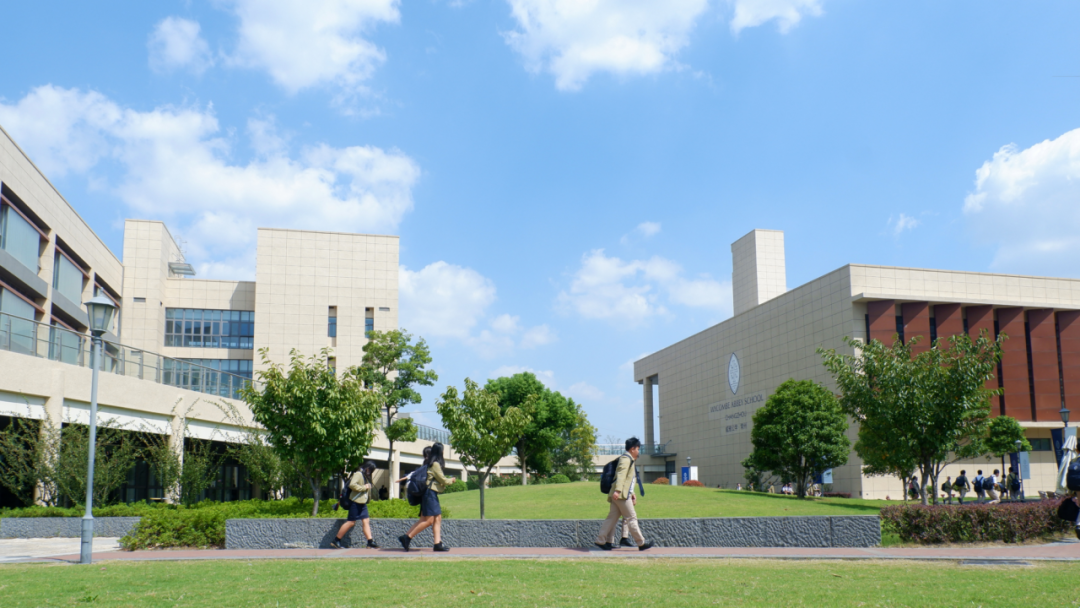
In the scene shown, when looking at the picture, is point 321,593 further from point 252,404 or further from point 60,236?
point 60,236

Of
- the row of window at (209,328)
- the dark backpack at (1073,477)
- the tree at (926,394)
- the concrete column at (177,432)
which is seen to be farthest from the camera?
the row of window at (209,328)

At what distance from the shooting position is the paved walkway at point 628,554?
40.2 ft

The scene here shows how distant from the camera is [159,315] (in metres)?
58.1

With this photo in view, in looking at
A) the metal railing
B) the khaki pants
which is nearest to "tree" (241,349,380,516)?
the khaki pants

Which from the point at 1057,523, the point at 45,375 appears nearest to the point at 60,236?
the point at 45,375

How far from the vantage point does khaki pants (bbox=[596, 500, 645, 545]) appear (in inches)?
505

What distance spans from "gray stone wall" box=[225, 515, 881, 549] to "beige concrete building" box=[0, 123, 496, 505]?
12.3 meters

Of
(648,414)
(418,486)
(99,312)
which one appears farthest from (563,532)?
(648,414)

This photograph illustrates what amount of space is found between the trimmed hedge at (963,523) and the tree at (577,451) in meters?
57.9

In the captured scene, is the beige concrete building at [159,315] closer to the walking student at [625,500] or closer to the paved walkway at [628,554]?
the paved walkway at [628,554]

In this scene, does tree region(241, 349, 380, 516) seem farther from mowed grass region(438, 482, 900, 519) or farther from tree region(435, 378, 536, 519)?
mowed grass region(438, 482, 900, 519)

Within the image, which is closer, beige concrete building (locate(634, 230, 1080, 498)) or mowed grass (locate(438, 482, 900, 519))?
mowed grass (locate(438, 482, 900, 519))

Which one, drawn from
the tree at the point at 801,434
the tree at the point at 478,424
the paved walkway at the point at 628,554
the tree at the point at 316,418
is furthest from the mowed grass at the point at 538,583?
the tree at the point at 801,434

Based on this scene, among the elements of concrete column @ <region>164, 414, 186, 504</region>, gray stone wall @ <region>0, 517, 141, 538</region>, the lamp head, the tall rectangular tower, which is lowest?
gray stone wall @ <region>0, 517, 141, 538</region>
